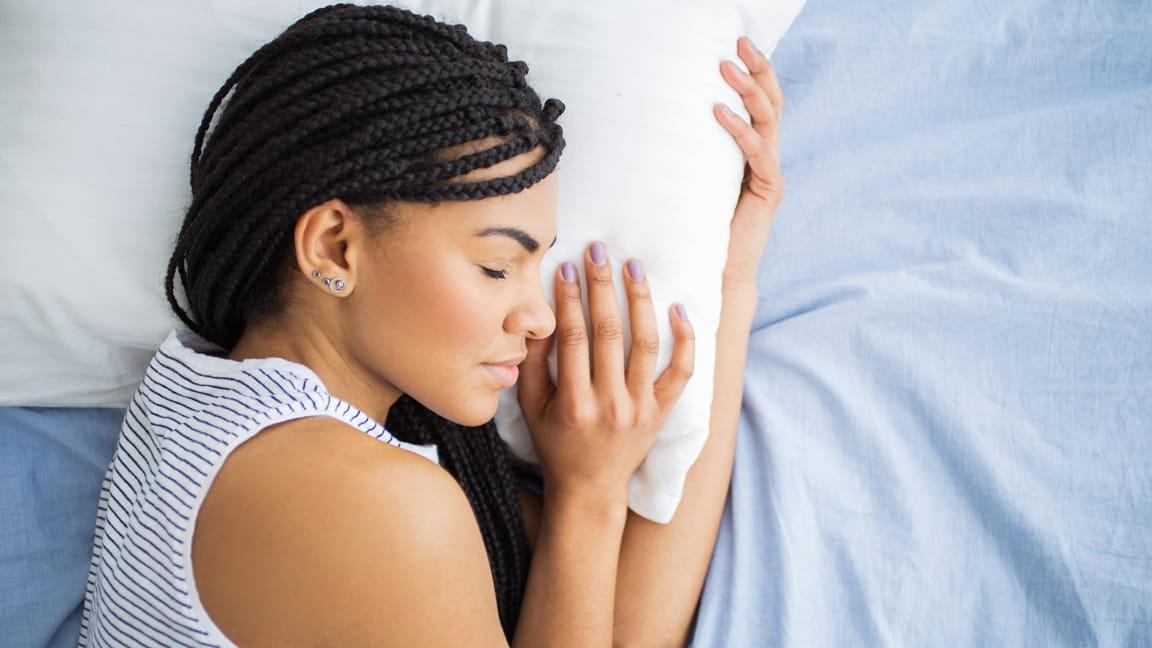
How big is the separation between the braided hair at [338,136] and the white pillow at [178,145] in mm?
113

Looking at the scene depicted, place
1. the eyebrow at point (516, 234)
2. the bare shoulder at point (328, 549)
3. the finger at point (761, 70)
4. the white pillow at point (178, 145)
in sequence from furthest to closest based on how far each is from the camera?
the finger at point (761, 70)
the white pillow at point (178, 145)
the eyebrow at point (516, 234)
the bare shoulder at point (328, 549)

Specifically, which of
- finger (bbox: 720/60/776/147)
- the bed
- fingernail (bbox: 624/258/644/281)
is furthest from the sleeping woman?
finger (bbox: 720/60/776/147)

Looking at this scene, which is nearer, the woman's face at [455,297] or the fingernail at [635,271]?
the woman's face at [455,297]

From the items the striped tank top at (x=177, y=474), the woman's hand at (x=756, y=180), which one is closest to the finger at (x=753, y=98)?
the woman's hand at (x=756, y=180)

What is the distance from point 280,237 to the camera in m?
0.93

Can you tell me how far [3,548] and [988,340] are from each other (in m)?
1.38

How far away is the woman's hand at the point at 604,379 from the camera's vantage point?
45.3 inches

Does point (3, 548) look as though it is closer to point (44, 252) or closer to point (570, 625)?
point (44, 252)

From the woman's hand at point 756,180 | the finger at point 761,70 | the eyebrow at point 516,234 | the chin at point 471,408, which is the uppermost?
the finger at point 761,70

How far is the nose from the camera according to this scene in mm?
992

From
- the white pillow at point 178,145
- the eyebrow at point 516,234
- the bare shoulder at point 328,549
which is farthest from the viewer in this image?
the white pillow at point 178,145

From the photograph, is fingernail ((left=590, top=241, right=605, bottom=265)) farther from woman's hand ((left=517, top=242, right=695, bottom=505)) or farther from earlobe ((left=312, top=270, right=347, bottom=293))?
earlobe ((left=312, top=270, right=347, bottom=293))

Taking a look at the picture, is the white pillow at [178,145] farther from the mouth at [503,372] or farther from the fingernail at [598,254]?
the mouth at [503,372]

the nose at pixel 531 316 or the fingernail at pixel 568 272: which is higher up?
the fingernail at pixel 568 272
